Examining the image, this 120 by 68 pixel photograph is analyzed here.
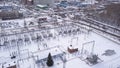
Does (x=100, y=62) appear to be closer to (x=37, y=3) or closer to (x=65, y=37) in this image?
(x=65, y=37)

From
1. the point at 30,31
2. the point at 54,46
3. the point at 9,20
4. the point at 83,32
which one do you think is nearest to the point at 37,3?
the point at 9,20

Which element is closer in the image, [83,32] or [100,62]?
[100,62]

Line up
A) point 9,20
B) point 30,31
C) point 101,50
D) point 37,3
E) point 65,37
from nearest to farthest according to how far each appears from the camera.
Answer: point 101,50 < point 65,37 < point 30,31 < point 9,20 < point 37,3

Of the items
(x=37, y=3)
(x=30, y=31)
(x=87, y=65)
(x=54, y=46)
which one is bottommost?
(x=87, y=65)

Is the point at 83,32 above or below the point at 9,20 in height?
below

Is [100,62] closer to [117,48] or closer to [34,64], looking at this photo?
[117,48]

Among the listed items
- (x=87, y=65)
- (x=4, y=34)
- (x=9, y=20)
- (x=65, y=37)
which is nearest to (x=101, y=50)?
(x=87, y=65)

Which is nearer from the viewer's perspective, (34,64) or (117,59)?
(34,64)

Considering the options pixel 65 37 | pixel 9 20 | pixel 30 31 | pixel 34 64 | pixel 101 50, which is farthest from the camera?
pixel 9 20

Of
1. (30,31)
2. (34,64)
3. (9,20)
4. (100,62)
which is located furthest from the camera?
(9,20)
